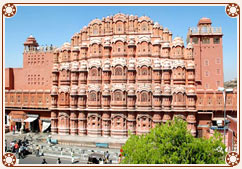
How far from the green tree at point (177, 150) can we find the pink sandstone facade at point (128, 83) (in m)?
15.6

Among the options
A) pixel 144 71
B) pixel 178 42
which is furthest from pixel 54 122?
pixel 178 42

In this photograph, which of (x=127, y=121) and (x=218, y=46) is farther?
(x=218, y=46)

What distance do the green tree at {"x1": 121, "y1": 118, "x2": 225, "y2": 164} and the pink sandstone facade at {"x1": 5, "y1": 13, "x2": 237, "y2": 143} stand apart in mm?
15629

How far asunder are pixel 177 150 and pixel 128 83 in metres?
19.3

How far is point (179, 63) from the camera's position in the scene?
34.0m

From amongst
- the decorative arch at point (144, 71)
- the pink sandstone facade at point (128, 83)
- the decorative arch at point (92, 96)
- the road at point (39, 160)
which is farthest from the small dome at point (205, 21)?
the road at point (39, 160)

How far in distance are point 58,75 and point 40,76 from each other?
933cm

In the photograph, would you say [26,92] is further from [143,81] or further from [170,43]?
[170,43]

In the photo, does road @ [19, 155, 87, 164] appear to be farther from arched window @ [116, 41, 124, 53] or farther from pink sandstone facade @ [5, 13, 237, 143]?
arched window @ [116, 41, 124, 53]

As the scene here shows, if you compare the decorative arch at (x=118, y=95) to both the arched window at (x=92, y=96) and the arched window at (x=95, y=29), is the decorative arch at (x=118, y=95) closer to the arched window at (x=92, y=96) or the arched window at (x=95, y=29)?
the arched window at (x=92, y=96)

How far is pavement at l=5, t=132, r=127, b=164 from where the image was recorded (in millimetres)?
28031

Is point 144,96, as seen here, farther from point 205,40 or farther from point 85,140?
point 205,40

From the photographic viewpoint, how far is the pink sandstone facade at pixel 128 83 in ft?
110

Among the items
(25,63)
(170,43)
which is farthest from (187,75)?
(25,63)
